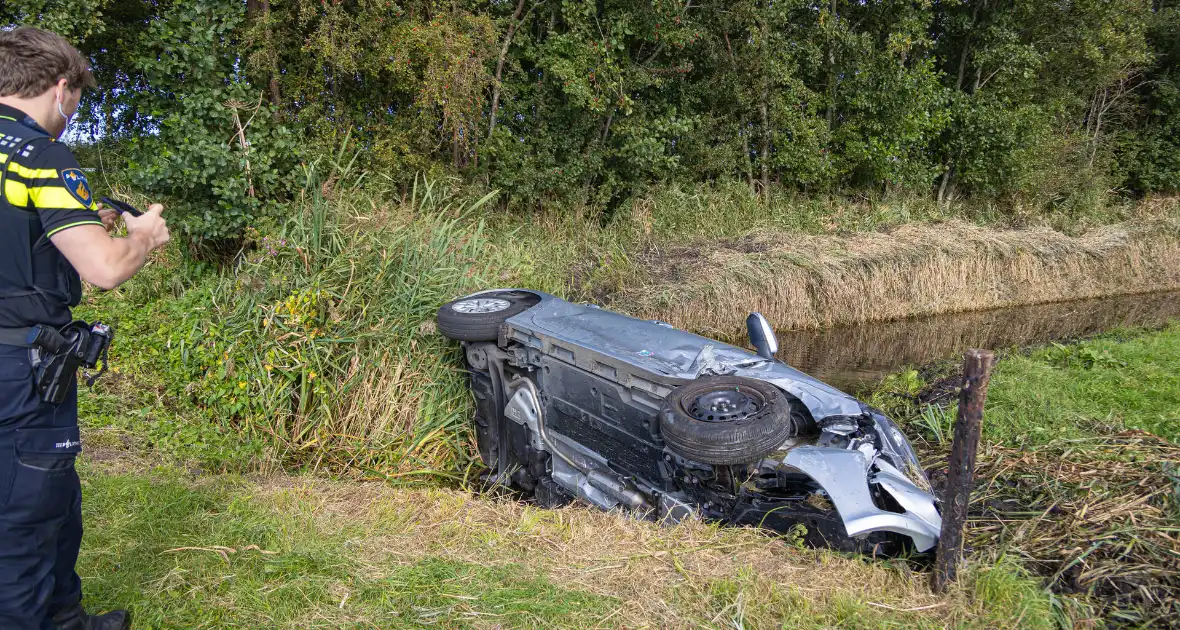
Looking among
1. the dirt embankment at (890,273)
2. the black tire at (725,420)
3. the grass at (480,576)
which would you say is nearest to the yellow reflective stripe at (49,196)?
the grass at (480,576)

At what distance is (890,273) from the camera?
11180 mm

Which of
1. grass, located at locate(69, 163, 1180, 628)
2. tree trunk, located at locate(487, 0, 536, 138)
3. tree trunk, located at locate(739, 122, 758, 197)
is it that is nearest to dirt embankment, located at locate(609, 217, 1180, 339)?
grass, located at locate(69, 163, 1180, 628)

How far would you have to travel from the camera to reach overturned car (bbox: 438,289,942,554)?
3100 mm

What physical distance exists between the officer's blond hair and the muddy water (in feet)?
24.0

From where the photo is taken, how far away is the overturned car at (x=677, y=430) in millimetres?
3100

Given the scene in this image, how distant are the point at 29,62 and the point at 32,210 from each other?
0.47 meters

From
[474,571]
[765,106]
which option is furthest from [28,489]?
[765,106]

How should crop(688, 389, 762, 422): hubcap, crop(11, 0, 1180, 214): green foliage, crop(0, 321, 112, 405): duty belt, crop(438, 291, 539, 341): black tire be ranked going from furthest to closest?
crop(11, 0, 1180, 214): green foliage < crop(438, 291, 539, 341): black tire < crop(688, 389, 762, 422): hubcap < crop(0, 321, 112, 405): duty belt

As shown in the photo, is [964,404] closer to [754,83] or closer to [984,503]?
[984,503]

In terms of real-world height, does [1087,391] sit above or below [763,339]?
below

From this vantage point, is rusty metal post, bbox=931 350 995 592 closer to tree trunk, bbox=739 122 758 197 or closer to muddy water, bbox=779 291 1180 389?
muddy water, bbox=779 291 1180 389

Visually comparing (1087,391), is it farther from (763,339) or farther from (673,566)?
(673,566)

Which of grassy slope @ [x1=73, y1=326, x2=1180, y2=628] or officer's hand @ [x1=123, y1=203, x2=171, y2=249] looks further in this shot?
grassy slope @ [x1=73, y1=326, x2=1180, y2=628]

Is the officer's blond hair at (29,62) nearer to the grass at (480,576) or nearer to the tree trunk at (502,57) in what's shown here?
the grass at (480,576)
